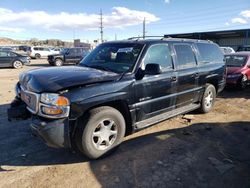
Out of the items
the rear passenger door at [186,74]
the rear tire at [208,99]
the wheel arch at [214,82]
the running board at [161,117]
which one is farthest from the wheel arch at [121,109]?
the wheel arch at [214,82]

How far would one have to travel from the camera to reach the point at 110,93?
12.7 ft

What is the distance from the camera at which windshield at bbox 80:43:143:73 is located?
4.45 meters

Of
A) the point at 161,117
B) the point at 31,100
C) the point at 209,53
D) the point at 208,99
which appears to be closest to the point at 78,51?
the point at 209,53

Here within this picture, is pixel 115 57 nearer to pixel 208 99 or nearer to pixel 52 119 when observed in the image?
pixel 52 119

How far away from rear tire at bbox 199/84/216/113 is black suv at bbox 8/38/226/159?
0.47 m

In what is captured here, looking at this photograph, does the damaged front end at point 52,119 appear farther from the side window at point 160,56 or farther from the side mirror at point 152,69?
the side window at point 160,56

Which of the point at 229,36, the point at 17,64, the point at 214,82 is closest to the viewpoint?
the point at 214,82

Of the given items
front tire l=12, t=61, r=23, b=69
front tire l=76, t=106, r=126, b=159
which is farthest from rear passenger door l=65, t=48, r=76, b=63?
front tire l=76, t=106, r=126, b=159

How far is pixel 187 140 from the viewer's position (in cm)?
482

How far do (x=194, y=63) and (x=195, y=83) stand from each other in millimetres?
469

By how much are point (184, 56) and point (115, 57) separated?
5.49 ft

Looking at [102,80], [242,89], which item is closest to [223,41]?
[242,89]

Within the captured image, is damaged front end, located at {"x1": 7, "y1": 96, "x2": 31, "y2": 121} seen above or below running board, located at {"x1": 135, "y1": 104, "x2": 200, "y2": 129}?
above

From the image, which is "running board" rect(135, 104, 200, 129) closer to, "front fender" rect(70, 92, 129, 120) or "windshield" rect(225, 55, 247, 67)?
"front fender" rect(70, 92, 129, 120)
